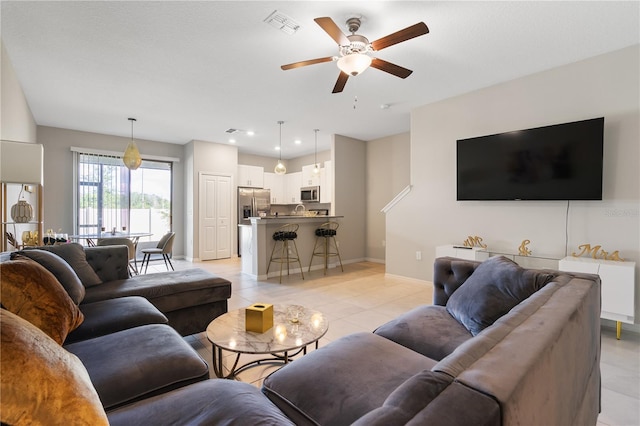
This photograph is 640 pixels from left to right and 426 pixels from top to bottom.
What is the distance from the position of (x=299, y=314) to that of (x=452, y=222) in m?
3.00

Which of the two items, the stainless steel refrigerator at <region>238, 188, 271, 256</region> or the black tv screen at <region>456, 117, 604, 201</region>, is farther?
the stainless steel refrigerator at <region>238, 188, 271, 256</region>

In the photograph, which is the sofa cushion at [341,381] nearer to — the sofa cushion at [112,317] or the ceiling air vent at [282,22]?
the sofa cushion at [112,317]

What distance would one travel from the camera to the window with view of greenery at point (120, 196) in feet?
19.6

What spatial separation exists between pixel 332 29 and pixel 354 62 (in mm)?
330

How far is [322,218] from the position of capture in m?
5.88

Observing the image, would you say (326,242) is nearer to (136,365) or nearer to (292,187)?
(292,187)

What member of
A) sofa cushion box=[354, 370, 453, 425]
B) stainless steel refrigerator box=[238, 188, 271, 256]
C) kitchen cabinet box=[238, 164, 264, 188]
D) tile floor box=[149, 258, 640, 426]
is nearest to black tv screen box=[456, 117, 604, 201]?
tile floor box=[149, 258, 640, 426]

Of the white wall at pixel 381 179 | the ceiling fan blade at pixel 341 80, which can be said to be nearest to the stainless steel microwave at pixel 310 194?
the white wall at pixel 381 179

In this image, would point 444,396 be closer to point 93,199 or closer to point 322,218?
point 322,218

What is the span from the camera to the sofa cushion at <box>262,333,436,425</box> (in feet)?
3.62

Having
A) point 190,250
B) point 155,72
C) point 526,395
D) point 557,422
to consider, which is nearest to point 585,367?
point 557,422

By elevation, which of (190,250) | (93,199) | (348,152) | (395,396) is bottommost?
(190,250)

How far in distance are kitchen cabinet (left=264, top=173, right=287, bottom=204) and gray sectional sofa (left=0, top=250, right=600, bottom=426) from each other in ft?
20.6

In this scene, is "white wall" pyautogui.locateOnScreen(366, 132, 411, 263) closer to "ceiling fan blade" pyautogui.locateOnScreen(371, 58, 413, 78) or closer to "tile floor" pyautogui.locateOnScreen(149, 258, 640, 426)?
"tile floor" pyautogui.locateOnScreen(149, 258, 640, 426)
